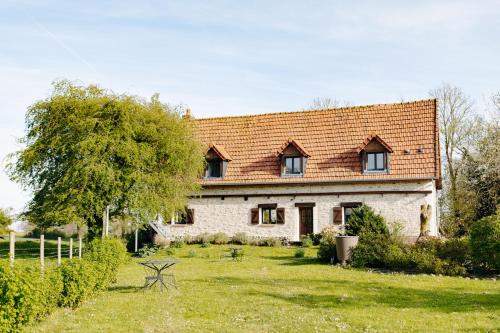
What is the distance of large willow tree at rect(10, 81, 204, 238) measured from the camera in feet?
89.4

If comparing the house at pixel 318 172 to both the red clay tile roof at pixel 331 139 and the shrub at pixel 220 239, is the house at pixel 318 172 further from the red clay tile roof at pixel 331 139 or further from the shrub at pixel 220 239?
the shrub at pixel 220 239

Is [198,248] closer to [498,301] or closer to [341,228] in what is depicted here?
[341,228]

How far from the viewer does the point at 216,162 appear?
1385 inches

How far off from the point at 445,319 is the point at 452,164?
34934 mm

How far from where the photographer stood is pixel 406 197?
31.3 metres

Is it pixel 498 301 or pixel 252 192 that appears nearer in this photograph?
pixel 498 301

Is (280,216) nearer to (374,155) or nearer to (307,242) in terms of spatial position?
(307,242)

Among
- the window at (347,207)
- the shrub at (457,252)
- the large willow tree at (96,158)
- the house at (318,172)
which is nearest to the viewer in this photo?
the shrub at (457,252)

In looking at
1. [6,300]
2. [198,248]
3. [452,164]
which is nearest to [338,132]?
[198,248]

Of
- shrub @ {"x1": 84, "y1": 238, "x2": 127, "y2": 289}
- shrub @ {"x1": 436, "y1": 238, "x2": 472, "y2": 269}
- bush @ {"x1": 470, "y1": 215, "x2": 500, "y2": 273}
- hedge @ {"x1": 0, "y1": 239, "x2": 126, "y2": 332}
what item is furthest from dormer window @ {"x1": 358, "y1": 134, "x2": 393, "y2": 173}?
hedge @ {"x1": 0, "y1": 239, "x2": 126, "y2": 332}

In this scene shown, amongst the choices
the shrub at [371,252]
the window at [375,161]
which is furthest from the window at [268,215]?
the shrub at [371,252]

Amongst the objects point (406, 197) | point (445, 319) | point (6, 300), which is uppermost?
point (406, 197)

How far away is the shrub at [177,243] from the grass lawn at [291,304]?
10.2 metres

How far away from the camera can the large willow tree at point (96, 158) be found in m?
27.2
